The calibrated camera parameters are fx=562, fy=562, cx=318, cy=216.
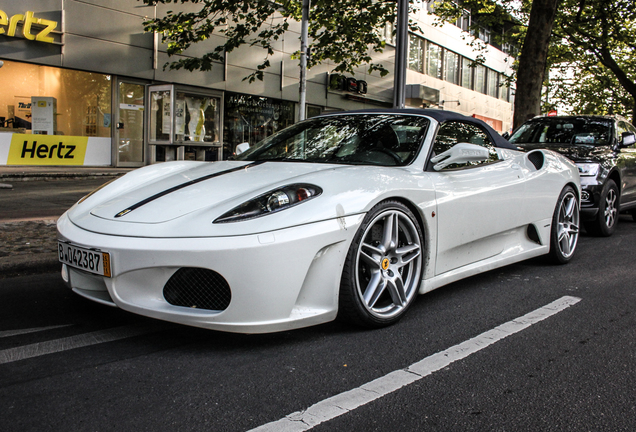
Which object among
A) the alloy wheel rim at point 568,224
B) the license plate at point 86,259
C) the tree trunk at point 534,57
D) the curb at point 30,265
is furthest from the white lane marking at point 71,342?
the tree trunk at point 534,57

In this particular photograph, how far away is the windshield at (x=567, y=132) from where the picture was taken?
24.4ft

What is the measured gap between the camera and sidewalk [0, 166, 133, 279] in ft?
14.0

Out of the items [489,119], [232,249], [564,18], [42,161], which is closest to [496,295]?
[232,249]

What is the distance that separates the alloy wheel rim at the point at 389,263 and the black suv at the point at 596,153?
4.12 meters

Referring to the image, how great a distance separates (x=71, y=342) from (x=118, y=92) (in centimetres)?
1453

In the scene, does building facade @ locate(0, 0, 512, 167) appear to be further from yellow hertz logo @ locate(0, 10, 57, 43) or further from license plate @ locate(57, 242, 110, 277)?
license plate @ locate(57, 242, 110, 277)

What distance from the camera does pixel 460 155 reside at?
11.3ft

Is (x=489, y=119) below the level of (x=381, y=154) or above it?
above

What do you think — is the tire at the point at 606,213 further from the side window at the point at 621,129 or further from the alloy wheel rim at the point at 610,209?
the side window at the point at 621,129

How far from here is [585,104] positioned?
36.5 meters

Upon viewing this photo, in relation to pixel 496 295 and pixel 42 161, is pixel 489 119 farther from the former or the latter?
Result: pixel 496 295

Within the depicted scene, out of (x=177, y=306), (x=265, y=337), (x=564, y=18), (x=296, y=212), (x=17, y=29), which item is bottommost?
(x=265, y=337)

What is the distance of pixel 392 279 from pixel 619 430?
1390 mm

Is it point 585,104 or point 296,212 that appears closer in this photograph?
A: point 296,212
